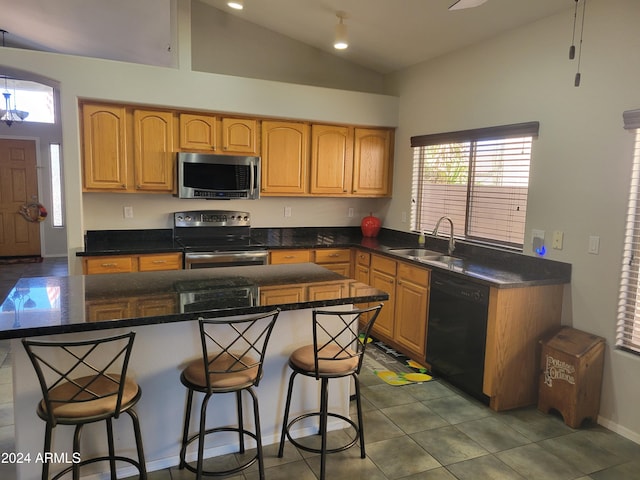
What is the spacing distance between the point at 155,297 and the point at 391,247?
2.70m

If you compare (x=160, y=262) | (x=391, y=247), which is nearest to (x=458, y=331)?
(x=391, y=247)

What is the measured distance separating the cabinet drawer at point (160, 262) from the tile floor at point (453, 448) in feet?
4.08

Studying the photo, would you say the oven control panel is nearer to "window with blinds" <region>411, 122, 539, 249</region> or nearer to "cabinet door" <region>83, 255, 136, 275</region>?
"cabinet door" <region>83, 255, 136, 275</region>

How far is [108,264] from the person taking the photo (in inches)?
147

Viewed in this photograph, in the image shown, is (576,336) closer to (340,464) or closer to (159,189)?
(340,464)

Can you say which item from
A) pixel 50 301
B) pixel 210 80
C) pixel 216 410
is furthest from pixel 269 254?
pixel 50 301

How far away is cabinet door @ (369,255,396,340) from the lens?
4.08 metres

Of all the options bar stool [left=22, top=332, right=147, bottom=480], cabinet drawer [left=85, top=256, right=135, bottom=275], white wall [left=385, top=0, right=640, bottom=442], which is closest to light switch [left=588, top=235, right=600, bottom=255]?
white wall [left=385, top=0, right=640, bottom=442]

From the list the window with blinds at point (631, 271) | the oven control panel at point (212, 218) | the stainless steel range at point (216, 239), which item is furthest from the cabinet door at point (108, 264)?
the window with blinds at point (631, 271)

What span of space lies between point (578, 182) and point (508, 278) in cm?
79

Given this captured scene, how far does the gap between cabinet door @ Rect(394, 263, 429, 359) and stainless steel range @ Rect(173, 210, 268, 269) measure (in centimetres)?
131

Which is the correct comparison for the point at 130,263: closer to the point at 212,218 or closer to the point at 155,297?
the point at 212,218

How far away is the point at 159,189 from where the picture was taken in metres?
4.09

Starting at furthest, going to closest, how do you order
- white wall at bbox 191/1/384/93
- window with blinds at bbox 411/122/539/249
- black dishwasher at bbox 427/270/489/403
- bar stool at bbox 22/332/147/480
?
white wall at bbox 191/1/384/93 → window with blinds at bbox 411/122/539/249 → black dishwasher at bbox 427/270/489/403 → bar stool at bbox 22/332/147/480
